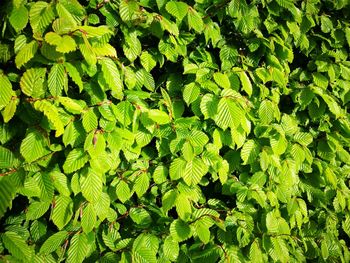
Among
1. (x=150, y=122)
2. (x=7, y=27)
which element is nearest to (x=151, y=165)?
(x=150, y=122)

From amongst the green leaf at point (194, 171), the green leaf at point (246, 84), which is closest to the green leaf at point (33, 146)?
the green leaf at point (194, 171)

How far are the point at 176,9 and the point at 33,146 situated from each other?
3.30 ft

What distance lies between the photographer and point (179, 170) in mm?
1714

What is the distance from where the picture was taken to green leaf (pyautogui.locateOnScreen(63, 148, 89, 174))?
4.84 feet

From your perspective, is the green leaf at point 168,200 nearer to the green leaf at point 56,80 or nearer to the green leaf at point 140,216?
the green leaf at point 140,216

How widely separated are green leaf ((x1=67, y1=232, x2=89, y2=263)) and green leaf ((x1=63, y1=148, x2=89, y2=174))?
398 millimetres

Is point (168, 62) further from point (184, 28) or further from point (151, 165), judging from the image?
point (151, 165)

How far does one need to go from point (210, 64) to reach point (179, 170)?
26.5 inches

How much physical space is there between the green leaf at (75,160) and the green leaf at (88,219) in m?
0.24

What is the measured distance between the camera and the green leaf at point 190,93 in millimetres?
1722

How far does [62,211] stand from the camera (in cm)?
155

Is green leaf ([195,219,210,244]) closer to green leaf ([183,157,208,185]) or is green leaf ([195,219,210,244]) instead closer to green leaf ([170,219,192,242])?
green leaf ([170,219,192,242])

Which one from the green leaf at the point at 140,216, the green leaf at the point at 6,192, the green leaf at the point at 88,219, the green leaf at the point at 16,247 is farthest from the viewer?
the green leaf at the point at 140,216

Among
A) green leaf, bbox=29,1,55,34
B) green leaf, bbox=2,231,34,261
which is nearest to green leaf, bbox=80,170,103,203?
green leaf, bbox=2,231,34,261
